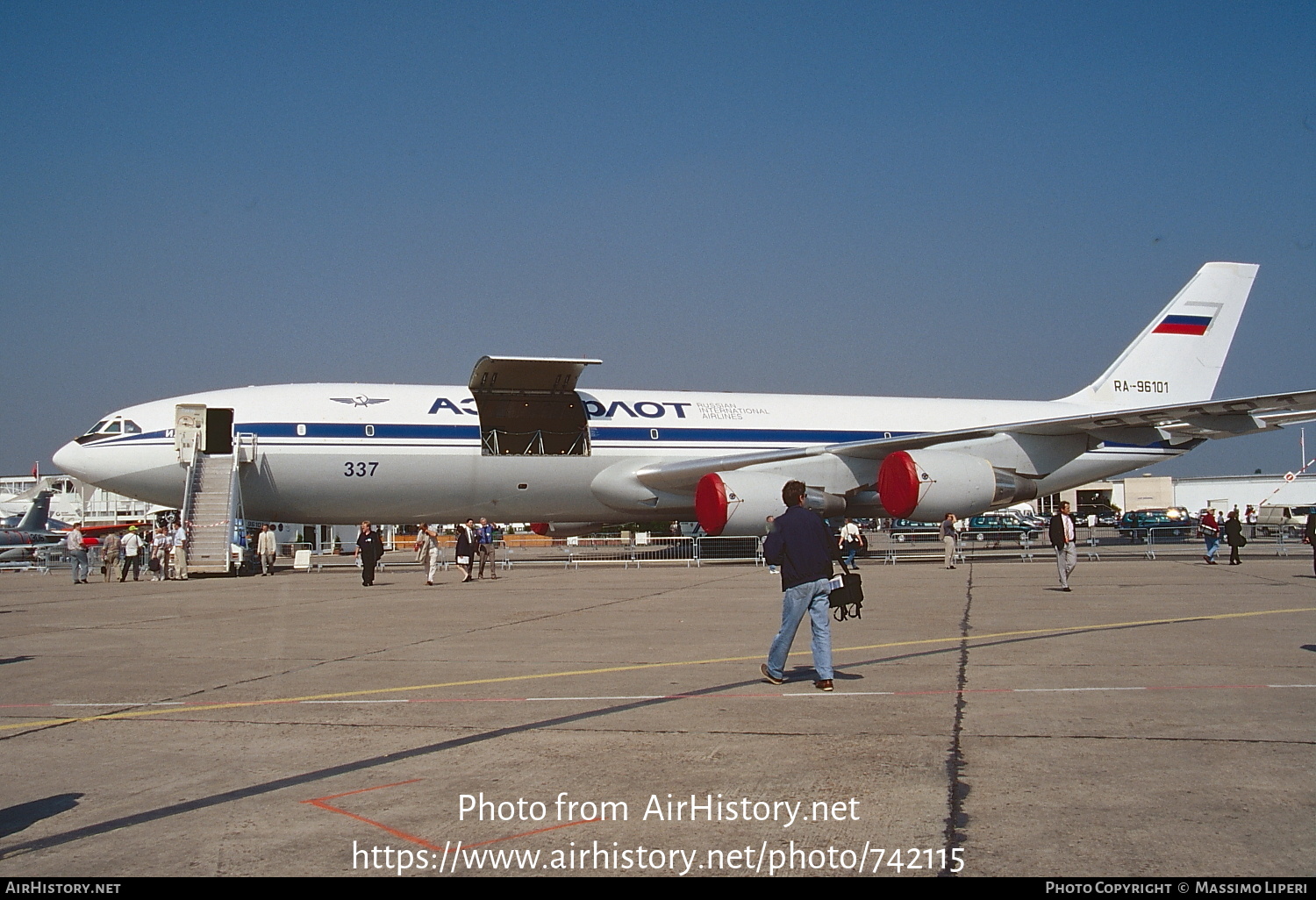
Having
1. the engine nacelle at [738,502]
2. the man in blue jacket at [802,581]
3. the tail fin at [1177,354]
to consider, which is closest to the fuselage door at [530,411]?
the engine nacelle at [738,502]

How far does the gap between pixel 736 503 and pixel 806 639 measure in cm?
1300

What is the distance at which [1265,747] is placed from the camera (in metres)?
6.00

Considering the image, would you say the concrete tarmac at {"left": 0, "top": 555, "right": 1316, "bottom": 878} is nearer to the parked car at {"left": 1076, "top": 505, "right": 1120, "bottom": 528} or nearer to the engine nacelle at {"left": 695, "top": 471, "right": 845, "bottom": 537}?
the engine nacelle at {"left": 695, "top": 471, "right": 845, "bottom": 537}

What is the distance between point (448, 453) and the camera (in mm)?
25625

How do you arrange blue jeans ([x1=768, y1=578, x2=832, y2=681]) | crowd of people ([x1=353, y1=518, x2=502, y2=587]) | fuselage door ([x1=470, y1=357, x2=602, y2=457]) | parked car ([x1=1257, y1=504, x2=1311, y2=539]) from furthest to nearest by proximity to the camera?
1. parked car ([x1=1257, y1=504, x2=1311, y2=539])
2. fuselage door ([x1=470, y1=357, x2=602, y2=457])
3. crowd of people ([x1=353, y1=518, x2=502, y2=587])
4. blue jeans ([x1=768, y1=578, x2=832, y2=681])

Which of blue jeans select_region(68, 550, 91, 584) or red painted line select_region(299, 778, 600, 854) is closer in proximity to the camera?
red painted line select_region(299, 778, 600, 854)

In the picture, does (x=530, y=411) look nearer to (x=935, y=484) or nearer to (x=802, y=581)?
(x=935, y=484)

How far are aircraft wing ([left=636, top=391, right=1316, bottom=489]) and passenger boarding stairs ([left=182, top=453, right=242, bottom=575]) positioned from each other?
958 cm

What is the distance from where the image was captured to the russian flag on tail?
3309cm

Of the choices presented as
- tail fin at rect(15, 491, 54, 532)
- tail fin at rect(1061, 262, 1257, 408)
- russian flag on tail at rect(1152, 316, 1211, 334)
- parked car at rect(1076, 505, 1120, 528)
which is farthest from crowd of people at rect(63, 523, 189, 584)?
parked car at rect(1076, 505, 1120, 528)

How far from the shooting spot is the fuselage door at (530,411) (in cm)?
2628

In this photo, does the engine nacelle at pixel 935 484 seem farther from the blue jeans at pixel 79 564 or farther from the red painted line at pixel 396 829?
the red painted line at pixel 396 829

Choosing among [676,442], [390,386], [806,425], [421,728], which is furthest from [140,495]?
[421,728]

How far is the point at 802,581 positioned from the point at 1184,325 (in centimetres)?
2939
